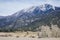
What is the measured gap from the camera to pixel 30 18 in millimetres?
10953

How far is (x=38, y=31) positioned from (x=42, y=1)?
1.45m

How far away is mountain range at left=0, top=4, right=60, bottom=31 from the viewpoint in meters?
10.9

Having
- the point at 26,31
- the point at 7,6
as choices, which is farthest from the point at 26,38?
the point at 7,6

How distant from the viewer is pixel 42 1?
11.1 meters

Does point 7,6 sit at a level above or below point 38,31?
above

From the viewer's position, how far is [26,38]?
11.1 metres

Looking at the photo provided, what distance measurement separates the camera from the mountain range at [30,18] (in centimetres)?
1087

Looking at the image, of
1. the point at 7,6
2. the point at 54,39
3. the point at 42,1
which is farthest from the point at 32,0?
the point at 54,39

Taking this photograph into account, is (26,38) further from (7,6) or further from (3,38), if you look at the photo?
(7,6)

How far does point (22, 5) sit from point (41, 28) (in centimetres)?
144

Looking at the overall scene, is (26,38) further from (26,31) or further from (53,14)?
(53,14)

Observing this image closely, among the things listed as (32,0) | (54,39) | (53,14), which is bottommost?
(54,39)

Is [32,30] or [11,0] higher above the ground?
[11,0]

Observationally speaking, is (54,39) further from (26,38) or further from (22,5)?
(22,5)
